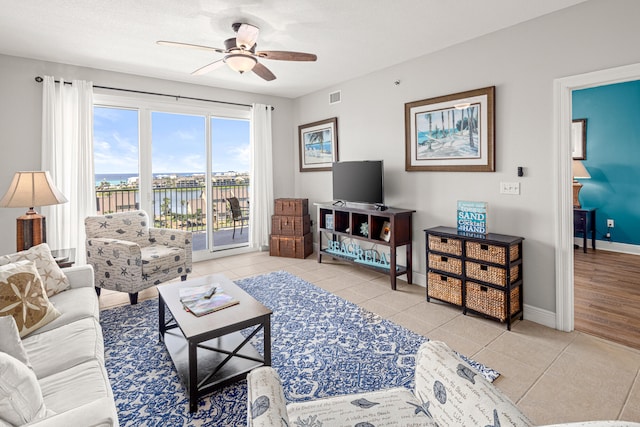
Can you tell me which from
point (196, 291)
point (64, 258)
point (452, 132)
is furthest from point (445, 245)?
point (64, 258)

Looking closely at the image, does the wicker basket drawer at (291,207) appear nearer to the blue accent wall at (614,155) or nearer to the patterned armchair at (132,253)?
the patterned armchair at (132,253)

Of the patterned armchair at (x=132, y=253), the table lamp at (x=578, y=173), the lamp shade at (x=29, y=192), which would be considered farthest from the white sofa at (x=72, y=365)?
the table lamp at (x=578, y=173)

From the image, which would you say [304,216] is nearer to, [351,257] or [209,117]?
[351,257]

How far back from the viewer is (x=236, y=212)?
5.86 meters

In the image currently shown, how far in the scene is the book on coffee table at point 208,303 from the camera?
2182 mm

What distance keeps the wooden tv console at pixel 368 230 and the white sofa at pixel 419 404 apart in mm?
2497

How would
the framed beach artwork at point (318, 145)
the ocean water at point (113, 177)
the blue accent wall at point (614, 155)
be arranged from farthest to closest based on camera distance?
the framed beach artwork at point (318, 145), the blue accent wall at point (614, 155), the ocean water at point (113, 177)

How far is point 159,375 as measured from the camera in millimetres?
2244

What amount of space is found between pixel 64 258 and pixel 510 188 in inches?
163

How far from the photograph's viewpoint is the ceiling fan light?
285 centimetres

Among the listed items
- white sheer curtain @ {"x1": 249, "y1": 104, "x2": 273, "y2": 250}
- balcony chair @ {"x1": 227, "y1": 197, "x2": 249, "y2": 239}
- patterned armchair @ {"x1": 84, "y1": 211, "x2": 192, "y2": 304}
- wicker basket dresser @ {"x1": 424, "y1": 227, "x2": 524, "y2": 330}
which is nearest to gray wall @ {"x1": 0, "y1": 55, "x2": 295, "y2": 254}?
patterned armchair @ {"x1": 84, "y1": 211, "x2": 192, "y2": 304}

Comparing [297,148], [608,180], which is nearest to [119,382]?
[297,148]

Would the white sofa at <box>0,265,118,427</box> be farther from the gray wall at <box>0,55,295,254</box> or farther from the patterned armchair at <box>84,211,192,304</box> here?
the gray wall at <box>0,55,295,254</box>

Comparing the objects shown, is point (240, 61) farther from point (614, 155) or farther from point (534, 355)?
point (614, 155)
